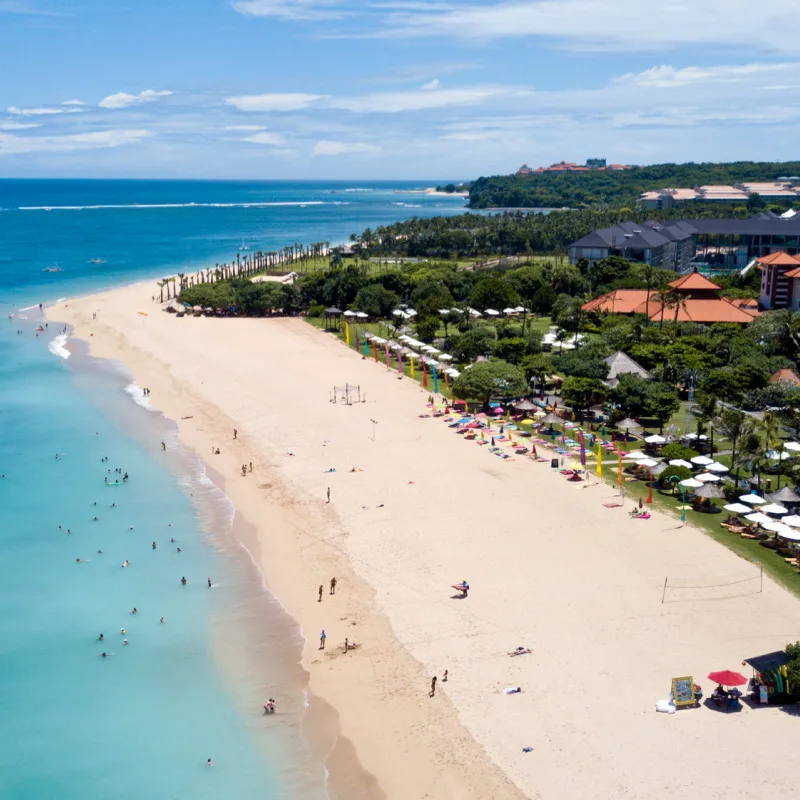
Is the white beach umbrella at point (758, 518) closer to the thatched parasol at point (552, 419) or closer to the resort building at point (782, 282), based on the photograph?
the thatched parasol at point (552, 419)

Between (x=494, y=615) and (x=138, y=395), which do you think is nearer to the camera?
(x=494, y=615)

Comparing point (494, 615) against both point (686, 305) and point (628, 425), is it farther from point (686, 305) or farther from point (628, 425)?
point (686, 305)

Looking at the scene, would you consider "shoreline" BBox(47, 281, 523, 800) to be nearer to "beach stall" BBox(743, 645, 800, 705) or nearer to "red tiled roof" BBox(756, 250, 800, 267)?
"beach stall" BBox(743, 645, 800, 705)

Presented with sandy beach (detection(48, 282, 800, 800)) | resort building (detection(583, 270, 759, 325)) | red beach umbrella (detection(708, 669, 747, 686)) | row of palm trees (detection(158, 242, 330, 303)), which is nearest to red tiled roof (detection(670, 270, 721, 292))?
resort building (detection(583, 270, 759, 325))

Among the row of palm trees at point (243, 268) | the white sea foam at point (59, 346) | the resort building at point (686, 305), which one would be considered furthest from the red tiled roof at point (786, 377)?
the row of palm trees at point (243, 268)

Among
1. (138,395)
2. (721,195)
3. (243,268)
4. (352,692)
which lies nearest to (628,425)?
(352,692)

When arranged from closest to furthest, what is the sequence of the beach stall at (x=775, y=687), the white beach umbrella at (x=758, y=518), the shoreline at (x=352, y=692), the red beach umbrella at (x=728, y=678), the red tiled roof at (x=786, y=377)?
the shoreline at (x=352, y=692) < the red beach umbrella at (x=728, y=678) < the beach stall at (x=775, y=687) < the white beach umbrella at (x=758, y=518) < the red tiled roof at (x=786, y=377)

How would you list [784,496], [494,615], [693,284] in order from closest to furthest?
[494,615] < [784,496] < [693,284]
